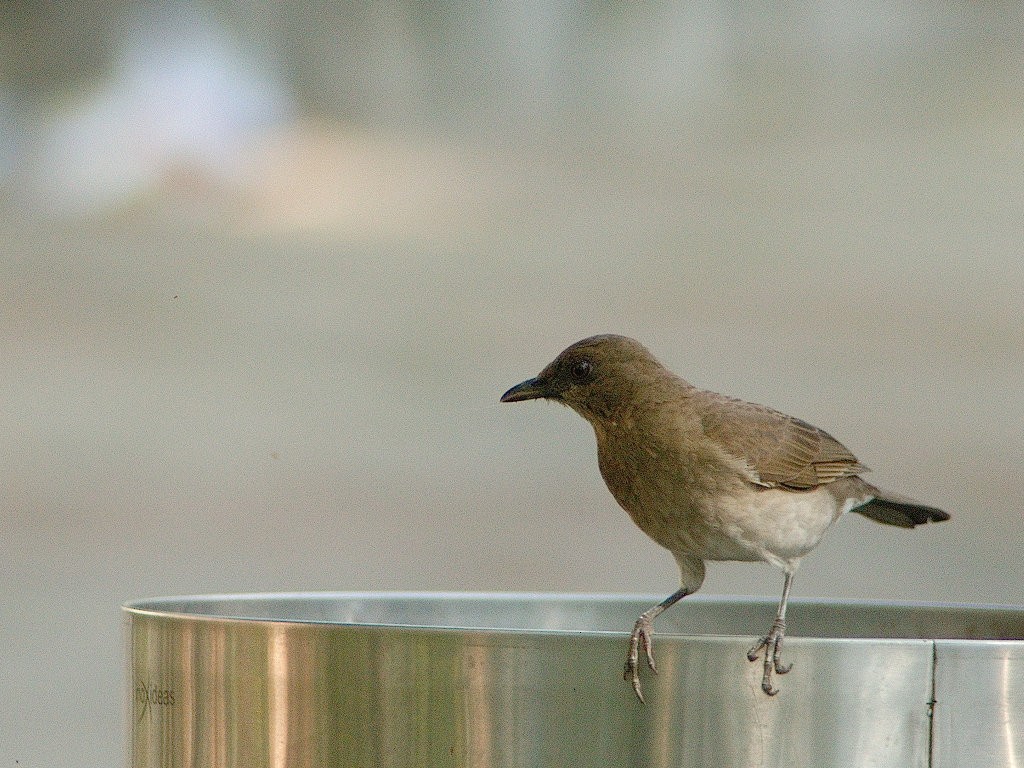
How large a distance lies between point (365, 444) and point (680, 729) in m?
2.87

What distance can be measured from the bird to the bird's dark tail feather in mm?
128

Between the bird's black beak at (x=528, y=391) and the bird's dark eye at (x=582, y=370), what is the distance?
0.04 metres

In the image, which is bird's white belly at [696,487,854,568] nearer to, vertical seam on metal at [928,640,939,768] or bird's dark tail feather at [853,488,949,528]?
bird's dark tail feather at [853,488,949,528]

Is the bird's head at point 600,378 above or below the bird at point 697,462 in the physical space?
above

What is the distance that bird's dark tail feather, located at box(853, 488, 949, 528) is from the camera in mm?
1822

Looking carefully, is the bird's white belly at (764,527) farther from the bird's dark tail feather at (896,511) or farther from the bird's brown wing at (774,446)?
the bird's dark tail feather at (896,511)

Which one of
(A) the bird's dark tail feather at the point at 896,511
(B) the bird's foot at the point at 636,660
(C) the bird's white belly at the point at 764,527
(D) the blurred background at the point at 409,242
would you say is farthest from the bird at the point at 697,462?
(D) the blurred background at the point at 409,242

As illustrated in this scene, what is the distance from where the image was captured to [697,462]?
5.03 ft

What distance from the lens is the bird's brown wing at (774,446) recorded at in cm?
157

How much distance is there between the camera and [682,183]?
3756 mm

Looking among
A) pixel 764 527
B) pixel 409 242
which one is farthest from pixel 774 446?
pixel 409 242

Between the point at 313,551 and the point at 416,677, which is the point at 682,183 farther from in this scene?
the point at 416,677

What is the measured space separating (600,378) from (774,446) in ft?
0.73

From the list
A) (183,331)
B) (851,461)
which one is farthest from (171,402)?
(851,461)
